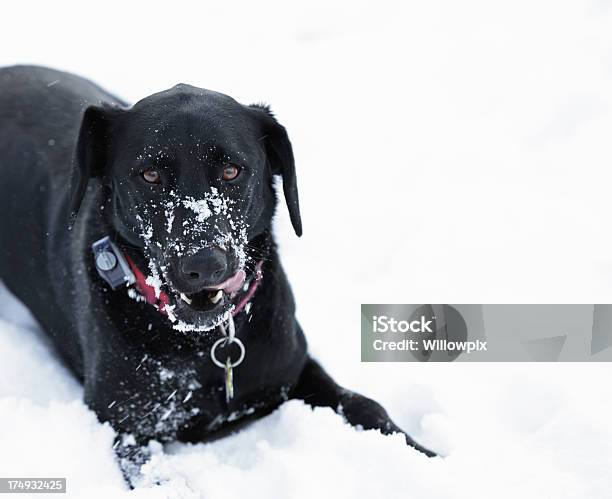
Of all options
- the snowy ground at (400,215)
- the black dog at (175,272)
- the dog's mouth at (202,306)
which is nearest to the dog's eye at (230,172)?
the black dog at (175,272)

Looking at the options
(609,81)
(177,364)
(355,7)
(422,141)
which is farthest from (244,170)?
(355,7)

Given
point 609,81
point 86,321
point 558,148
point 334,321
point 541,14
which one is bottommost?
point 334,321

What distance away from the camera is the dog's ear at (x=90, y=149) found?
2715mm

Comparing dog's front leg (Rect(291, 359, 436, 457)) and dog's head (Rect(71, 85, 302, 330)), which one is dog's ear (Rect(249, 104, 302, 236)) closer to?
dog's head (Rect(71, 85, 302, 330))

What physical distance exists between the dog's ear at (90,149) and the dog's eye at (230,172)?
49cm

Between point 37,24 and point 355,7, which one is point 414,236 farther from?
point 37,24

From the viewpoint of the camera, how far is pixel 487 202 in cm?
438

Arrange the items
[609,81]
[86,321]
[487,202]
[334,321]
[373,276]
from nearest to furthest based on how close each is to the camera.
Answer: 1. [86,321]
2. [334,321]
3. [373,276]
4. [487,202]
5. [609,81]

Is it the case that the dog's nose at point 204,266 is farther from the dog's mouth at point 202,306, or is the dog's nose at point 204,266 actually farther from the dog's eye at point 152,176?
the dog's eye at point 152,176

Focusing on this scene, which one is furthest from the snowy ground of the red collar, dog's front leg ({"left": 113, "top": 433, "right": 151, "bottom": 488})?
the red collar

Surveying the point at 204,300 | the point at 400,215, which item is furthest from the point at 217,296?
the point at 400,215

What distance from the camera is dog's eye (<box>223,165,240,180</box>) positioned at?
2596 millimetres

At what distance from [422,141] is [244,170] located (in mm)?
2484

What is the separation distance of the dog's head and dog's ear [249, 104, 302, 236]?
0.04m
